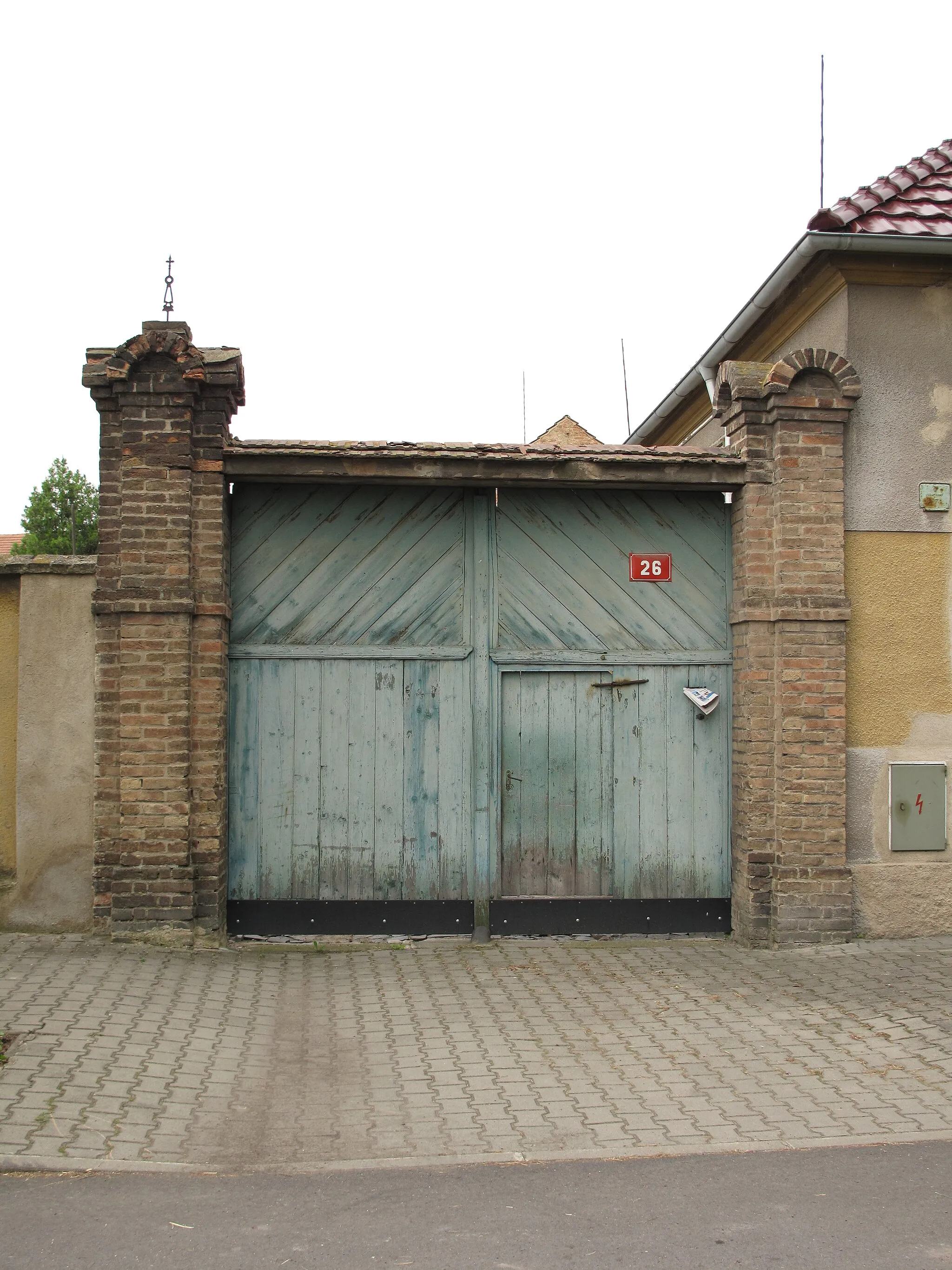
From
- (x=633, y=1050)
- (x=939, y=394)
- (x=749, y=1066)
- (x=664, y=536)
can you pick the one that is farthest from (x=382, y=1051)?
(x=939, y=394)

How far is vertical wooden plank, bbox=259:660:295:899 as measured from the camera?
293 inches

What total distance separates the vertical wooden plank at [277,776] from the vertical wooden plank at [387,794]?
0.55 m

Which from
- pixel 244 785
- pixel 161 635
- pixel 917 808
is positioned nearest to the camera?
pixel 161 635

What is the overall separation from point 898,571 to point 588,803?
8.53 feet

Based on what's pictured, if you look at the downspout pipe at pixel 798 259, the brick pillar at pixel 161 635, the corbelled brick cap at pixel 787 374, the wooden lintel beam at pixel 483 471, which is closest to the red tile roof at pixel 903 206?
the downspout pipe at pixel 798 259

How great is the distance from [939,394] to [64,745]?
621cm

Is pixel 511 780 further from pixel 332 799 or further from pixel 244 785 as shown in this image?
pixel 244 785

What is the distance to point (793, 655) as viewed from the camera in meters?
7.37

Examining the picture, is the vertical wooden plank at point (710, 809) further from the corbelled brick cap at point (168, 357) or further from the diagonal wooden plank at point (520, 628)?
the corbelled brick cap at point (168, 357)

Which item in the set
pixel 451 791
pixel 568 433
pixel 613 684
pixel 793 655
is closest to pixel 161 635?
pixel 451 791

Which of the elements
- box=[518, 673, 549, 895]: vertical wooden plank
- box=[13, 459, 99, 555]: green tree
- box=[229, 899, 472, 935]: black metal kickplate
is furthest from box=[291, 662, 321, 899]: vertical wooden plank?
box=[13, 459, 99, 555]: green tree

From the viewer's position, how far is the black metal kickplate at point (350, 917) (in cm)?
742

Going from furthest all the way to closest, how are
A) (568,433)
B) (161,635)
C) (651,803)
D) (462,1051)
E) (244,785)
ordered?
(568,433), (651,803), (244,785), (161,635), (462,1051)

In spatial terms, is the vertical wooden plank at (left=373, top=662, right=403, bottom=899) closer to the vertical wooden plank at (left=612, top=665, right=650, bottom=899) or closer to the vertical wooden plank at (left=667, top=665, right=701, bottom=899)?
the vertical wooden plank at (left=612, top=665, right=650, bottom=899)
